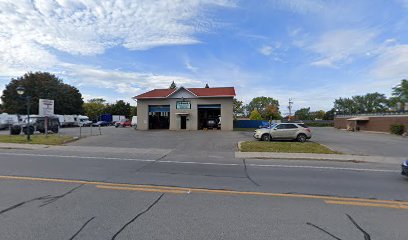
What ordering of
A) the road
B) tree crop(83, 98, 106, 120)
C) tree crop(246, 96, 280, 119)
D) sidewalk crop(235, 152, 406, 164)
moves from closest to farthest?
the road
sidewalk crop(235, 152, 406, 164)
tree crop(83, 98, 106, 120)
tree crop(246, 96, 280, 119)

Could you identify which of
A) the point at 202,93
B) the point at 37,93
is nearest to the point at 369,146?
the point at 202,93

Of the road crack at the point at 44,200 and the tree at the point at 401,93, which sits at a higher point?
the tree at the point at 401,93

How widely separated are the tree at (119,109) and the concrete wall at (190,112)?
53478 millimetres

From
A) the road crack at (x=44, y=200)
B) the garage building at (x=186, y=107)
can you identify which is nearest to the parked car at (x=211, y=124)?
the garage building at (x=186, y=107)

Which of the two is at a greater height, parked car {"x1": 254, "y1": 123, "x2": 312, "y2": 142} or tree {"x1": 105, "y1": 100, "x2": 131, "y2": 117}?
tree {"x1": 105, "y1": 100, "x2": 131, "y2": 117}

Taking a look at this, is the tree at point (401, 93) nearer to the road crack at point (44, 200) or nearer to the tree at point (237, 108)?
the tree at point (237, 108)

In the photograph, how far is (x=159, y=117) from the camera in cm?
4322

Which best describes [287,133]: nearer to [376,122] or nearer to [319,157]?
[319,157]

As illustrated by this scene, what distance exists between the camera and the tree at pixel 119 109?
300 ft

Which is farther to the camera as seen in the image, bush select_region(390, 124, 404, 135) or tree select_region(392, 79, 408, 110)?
tree select_region(392, 79, 408, 110)

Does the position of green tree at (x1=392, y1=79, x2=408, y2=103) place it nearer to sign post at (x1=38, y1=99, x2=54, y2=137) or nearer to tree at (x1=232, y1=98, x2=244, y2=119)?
tree at (x1=232, y1=98, x2=244, y2=119)

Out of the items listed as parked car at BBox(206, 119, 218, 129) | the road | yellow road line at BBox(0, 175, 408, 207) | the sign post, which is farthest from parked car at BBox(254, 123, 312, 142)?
the sign post

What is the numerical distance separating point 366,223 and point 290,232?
152 centimetres

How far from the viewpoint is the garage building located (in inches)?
1558
